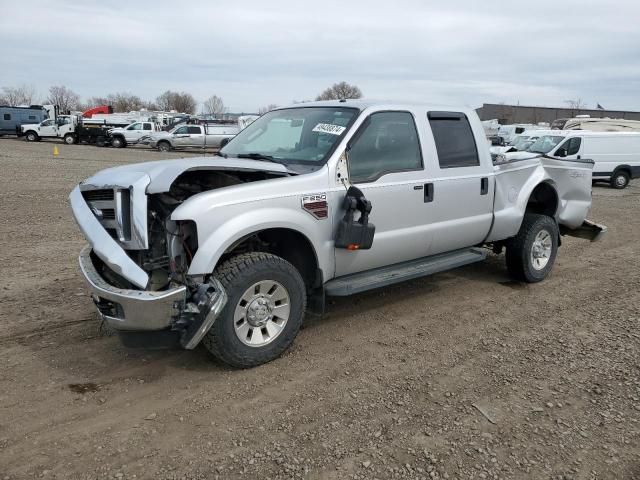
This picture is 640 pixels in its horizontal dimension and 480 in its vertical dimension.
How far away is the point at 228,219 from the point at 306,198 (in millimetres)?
678

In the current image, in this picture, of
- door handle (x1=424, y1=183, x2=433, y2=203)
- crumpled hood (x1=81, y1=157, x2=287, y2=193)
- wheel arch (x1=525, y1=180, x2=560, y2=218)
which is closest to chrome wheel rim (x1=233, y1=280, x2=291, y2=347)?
crumpled hood (x1=81, y1=157, x2=287, y2=193)

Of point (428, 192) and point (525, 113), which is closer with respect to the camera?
point (428, 192)

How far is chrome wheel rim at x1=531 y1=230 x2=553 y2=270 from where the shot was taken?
20.3ft

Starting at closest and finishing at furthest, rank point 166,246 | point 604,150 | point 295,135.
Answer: point 166,246 → point 295,135 → point 604,150

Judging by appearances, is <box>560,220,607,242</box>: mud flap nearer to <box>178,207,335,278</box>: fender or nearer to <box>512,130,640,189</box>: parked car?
<box>178,207,335,278</box>: fender

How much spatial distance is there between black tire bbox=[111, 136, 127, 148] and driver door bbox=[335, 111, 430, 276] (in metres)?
34.4

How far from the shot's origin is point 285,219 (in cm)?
385

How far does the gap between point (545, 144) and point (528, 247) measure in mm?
13930

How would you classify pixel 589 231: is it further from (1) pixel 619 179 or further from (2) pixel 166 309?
(1) pixel 619 179

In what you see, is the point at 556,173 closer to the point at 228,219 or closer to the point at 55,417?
the point at 228,219

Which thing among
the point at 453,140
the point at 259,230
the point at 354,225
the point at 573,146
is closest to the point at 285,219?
the point at 259,230

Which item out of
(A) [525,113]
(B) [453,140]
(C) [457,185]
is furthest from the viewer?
(A) [525,113]

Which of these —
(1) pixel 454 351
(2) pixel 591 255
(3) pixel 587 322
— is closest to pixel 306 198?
(1) pixel 454 351

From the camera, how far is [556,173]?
6.25m
